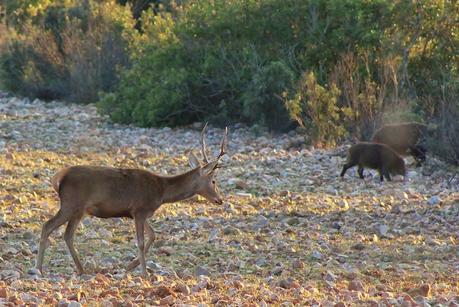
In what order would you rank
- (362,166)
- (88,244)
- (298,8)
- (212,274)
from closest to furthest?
(212,274)
(88,244)
(362,166)
(298,8)

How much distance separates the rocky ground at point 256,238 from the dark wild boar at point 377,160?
21cm

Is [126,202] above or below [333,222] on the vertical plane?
above

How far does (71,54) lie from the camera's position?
30.0 metres

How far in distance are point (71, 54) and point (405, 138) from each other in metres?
14.6

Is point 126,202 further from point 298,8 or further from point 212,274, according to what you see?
point 298,8

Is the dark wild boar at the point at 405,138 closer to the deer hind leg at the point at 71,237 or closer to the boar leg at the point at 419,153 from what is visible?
the boar leg at the point at 419,153

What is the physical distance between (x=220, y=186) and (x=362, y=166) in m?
2.37

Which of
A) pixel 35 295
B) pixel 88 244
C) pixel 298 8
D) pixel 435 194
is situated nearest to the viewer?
pixel 35 295

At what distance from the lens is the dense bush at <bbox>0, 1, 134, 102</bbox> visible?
97.2ft

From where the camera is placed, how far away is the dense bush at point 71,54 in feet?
97.2

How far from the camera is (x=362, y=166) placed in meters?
16.4

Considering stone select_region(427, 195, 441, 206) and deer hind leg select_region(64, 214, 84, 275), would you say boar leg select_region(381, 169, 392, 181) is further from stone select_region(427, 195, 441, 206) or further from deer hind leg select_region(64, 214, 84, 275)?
deer hind leg select_region(64, 214, 84, 275)

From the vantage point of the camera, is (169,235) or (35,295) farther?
(169,235)

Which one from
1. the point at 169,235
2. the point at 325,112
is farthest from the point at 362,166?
the point at 169,235
